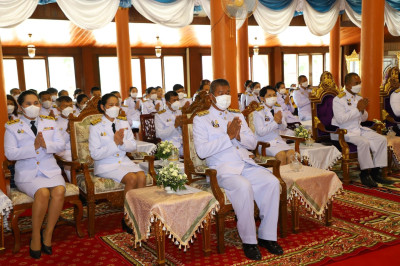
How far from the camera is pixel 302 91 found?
9.91m

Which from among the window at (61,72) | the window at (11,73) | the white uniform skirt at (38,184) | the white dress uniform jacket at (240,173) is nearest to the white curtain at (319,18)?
the white dress uniform jacket at (240,173)

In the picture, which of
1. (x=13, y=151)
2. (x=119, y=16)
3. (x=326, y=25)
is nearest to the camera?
(x=13, y=151)

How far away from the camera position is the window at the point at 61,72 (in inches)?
587

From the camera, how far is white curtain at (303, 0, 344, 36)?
33.8 ft

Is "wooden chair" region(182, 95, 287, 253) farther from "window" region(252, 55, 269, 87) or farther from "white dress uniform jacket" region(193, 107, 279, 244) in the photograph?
"window" region(252, 55, 269, 87)

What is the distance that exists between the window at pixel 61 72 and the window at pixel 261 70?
25.0ft

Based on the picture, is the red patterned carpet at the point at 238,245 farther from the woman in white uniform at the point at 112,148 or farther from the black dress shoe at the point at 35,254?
the woman in white uniform at the point at 112,148

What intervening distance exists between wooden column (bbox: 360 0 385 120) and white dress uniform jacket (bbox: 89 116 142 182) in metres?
5.14

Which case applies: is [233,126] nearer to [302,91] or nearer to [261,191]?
[261,191]

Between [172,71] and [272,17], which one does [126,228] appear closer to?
[272,17]

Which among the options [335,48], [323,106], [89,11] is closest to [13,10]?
[89,11]

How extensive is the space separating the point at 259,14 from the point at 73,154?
20.5 ft

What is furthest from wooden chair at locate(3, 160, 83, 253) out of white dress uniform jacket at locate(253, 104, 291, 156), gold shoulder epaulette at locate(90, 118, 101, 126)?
white dress uniform jacket at locate(253, 104, 291, 156)

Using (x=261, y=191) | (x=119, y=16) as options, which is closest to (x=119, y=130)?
(x=261, y=191)
